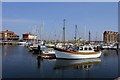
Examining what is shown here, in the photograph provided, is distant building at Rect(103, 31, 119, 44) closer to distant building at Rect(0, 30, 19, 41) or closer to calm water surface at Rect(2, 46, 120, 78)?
distant building at Rect(0, 30, 19, 41)

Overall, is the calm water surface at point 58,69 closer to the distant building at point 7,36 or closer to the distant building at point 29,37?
the distant building at point 29,37

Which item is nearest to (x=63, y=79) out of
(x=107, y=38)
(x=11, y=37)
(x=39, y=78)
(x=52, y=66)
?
(x=39, y=78)

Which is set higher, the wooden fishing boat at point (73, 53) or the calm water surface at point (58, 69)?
the wooden fishing boat at point (73, 53)

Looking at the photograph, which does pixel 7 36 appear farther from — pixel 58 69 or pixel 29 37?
pixel 58 69

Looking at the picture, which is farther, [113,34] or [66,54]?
[113,34]

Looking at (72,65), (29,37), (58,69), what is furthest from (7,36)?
(58,69)

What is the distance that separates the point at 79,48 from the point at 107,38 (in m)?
50.7

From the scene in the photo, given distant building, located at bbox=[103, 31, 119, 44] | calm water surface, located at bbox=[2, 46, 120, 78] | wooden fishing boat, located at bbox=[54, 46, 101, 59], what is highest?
distant building, located at bbox=[103, 31, 119, 44]

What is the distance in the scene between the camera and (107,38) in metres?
73.2

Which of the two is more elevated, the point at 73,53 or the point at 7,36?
the point at 7,36

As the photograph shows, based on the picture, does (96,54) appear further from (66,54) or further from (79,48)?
(66,54)

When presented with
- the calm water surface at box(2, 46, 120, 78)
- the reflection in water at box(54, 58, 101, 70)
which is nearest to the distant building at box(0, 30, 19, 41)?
the reflection in water at box(54, 58, 101, 70)

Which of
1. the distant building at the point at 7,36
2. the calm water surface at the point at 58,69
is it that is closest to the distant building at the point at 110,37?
the distant building at the point at 7,36

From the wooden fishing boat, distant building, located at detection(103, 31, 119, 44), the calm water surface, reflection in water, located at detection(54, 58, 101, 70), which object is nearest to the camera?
the calm water surface
